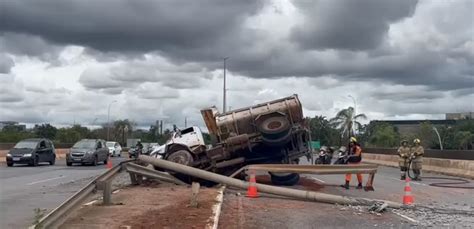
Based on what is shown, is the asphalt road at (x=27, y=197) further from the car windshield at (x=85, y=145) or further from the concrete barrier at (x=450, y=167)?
the concrete barrier at (x=450, y=167)

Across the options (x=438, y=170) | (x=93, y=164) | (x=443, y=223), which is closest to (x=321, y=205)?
(x=443, y=223)

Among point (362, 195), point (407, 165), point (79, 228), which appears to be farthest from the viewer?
point (407, 165)

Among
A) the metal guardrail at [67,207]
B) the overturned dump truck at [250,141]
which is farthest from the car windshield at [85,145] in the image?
the metal guardrail at [67,207]

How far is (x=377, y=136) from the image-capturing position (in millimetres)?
93250

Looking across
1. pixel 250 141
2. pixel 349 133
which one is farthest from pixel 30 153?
pixel 349 133

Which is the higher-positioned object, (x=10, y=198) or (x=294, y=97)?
(x=294, y=97)

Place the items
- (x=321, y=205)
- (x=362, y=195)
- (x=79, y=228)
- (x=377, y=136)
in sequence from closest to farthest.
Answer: (x=79, y=228) → (x=321, y=205) → (x=362, y=195) → (x=377, y=136)

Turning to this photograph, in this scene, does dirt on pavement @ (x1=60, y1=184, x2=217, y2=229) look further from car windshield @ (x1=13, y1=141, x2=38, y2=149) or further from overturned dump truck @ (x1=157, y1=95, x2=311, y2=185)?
car windshield @ (x1=13, y1=141, x2=38, y2=149)

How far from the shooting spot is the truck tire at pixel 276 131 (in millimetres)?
18297

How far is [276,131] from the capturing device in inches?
718

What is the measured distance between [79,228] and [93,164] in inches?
1104

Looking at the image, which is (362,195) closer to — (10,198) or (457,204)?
(457,204)

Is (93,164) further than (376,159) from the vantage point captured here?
No

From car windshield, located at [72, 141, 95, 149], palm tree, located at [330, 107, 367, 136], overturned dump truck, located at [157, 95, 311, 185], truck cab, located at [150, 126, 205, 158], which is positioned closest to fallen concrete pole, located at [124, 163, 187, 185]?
overturned dump truck, located at [157, 95, 311, 185]
